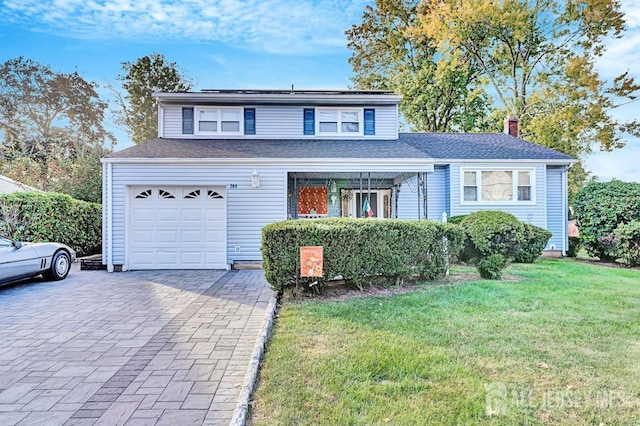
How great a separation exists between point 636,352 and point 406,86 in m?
21.2

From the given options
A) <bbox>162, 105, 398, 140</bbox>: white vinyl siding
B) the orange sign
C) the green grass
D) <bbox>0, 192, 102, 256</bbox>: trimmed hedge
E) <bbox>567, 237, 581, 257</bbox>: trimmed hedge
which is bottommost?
the green grass

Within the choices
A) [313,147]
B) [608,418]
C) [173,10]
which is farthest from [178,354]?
[173,10]

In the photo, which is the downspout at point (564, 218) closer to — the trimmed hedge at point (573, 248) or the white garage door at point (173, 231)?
the trimmed hedge at point (573, 248)

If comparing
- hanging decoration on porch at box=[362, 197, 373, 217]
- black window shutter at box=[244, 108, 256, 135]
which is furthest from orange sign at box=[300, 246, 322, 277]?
black window shutter at box=[244, 108, 256, 135]

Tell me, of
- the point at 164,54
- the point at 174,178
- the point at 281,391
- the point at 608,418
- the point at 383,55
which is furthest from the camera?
the point at 164,54

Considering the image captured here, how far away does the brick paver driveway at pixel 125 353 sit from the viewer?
281 centimetres

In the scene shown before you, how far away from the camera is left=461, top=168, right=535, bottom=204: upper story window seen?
39.5 ft

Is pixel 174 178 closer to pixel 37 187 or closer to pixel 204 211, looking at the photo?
pixel 204 211

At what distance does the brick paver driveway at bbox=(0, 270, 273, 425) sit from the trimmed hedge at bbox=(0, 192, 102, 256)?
3.58 meters

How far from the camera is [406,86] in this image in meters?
22.2

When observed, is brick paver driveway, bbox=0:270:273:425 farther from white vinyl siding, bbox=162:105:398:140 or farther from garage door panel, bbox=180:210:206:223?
white vinyl siding, bbox=162:105:398:140

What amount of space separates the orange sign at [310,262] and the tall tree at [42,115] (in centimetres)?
1833

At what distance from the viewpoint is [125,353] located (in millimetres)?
3941

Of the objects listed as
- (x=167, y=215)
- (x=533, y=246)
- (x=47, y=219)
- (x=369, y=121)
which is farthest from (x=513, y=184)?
Result: (x=47, y=219)
